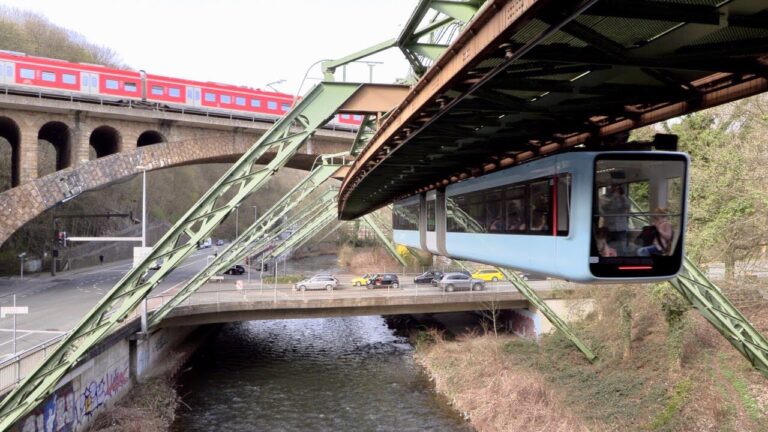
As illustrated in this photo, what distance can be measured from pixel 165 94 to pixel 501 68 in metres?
30.4

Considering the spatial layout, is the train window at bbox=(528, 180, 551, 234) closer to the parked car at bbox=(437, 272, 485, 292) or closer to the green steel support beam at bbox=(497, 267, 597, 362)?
the green steel support beam at bbox=(497, 267, 597, 362)

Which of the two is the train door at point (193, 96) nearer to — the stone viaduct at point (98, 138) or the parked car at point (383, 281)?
the stone viaduct at point (98, 138)

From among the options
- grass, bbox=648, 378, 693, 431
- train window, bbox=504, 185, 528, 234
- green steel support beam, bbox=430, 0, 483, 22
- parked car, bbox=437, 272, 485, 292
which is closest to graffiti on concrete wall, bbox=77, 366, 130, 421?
train window, bbox=504, 185, 528, 234

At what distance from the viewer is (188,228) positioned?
485 inches

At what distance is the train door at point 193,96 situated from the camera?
107 ft

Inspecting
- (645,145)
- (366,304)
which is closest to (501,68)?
(645,145)

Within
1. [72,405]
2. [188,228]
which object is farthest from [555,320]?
[72,405]

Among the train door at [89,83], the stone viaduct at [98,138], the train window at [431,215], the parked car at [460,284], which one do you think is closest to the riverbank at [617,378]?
the parked car at [460,284]

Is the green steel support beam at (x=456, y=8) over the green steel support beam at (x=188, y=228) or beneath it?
over

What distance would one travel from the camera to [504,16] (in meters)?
4.82

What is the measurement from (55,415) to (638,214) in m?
15.7

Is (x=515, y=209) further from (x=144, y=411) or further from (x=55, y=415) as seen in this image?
(x=144, y=411)

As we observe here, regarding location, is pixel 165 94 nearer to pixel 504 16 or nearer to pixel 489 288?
pixel 489 288

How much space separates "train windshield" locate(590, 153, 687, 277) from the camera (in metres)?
7.56
